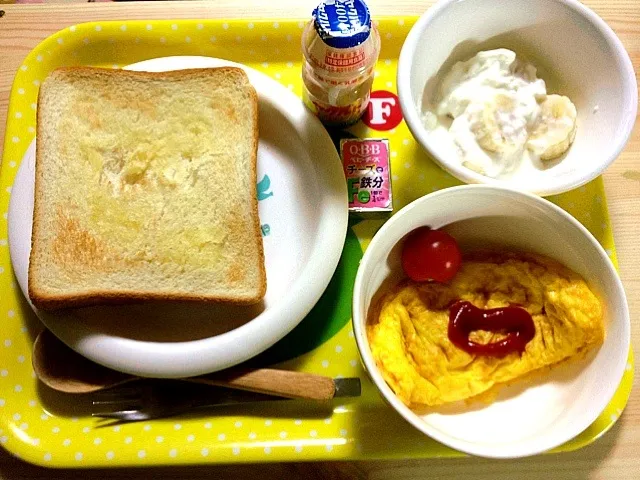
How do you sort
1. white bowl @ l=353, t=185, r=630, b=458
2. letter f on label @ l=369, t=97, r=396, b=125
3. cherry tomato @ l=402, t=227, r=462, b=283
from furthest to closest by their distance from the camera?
letter f on label @ l=369, t=97, r=396, b=125 → cherry tomato @ l=402, t=227, r=462, b=283 → white bowl @ l=353, t=185, r=630, b=458

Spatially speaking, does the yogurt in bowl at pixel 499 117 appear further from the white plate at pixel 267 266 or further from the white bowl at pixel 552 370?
the white plate at pixel 267 266

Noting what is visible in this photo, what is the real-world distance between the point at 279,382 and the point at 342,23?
0.59 meters

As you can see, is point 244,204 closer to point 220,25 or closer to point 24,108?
point 220,25

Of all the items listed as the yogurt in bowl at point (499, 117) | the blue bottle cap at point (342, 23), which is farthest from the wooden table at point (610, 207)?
the blue bottle cap at point (342, 23)

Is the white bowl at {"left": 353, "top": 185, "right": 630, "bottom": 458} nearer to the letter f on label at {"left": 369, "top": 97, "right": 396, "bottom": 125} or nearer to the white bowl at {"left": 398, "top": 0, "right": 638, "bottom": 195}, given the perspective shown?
the white bowl at {"left": 398, "top": 0, "right": 638, "bottom": 195}

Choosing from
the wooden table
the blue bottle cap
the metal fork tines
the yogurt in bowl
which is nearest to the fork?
the metal fork tines

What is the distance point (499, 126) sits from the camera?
1002mm

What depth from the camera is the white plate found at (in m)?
0.97

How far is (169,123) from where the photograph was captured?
3.60ft

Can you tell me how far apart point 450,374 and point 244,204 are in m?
0.46

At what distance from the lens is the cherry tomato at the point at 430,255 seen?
0.95 metres

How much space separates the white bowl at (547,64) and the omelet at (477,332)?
0.15 metres

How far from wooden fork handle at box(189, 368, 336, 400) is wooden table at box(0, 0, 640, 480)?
15 centimetres

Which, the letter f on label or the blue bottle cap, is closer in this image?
the blue bottle cap
